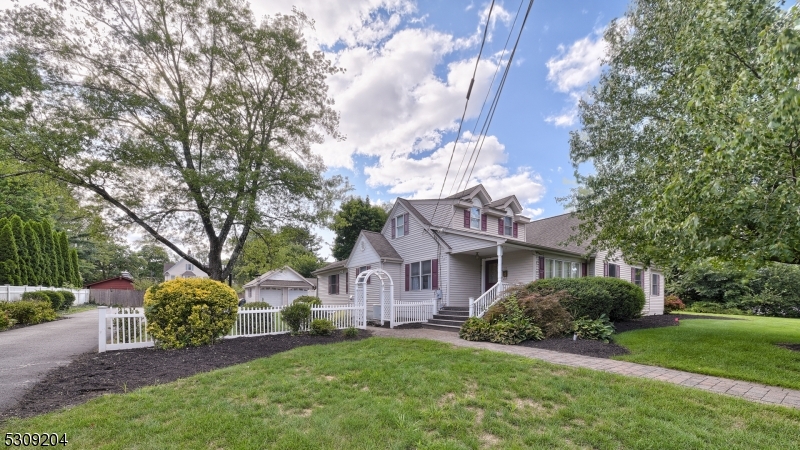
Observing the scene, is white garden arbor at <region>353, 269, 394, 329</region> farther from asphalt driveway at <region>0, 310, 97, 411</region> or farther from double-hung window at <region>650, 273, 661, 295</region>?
double-hung window at <region>650, 273, 661, 295</region>

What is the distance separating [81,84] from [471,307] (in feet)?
48.3

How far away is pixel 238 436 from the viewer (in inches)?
134

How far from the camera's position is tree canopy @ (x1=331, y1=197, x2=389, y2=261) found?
3191 centimetres

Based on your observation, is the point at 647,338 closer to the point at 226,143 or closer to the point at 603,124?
the point at 603,124

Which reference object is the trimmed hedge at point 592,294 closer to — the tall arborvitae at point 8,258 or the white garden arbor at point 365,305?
the white garden arbor at point 365,305

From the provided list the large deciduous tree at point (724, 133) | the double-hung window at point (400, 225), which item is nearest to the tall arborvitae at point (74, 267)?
the double-hung window at point (400, 225)

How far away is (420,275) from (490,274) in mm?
3087

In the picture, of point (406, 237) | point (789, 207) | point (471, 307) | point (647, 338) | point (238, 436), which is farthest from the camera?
point (406, 237)

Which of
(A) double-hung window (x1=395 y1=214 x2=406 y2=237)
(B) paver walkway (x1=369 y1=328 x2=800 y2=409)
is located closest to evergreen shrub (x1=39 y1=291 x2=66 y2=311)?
(A) double-hung window (x1=395 y1=214 x2=406 y2=237)

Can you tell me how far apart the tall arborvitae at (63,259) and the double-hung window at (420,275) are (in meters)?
24.1

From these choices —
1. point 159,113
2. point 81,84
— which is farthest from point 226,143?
point 81,84

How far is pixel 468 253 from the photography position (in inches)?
562

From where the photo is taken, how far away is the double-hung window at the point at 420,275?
15312mm

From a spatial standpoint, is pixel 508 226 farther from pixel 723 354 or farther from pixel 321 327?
pixel 321 327
